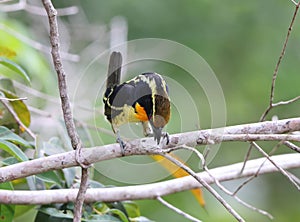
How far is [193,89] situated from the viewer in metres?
2.98

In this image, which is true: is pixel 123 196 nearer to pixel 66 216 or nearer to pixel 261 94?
pixel 66 216

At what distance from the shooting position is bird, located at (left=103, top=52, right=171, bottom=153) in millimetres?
1121

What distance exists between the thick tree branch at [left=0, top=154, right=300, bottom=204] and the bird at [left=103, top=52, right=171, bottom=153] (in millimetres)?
148

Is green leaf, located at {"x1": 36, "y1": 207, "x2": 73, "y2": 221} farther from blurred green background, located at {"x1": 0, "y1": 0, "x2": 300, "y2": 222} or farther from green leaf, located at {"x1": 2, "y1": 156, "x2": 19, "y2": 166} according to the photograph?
blurred green background, located at {"x1": 0, "y1": 0, "x2": 300, "y2": 222}

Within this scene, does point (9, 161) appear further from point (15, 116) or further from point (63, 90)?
point (63, 90)

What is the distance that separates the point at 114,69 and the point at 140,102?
178 mm

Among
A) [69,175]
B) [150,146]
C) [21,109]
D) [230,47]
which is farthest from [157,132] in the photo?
[230,47]

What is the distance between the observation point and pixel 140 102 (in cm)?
117

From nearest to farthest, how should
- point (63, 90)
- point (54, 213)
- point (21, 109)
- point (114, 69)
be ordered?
point (63, 90)
point (54, 213)
point (114, 69)
point (21, 109)

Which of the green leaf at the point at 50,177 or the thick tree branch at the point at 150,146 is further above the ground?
the thick tree branch at the point at 150,146

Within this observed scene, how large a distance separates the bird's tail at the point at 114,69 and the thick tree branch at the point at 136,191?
250 millimetres

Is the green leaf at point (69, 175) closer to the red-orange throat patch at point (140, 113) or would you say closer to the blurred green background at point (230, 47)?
the red-orange throat patch at point (140, 113)

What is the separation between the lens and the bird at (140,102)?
1.12 metres

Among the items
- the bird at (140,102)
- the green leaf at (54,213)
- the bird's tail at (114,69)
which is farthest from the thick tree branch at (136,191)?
the bird's tail at (114,69)
